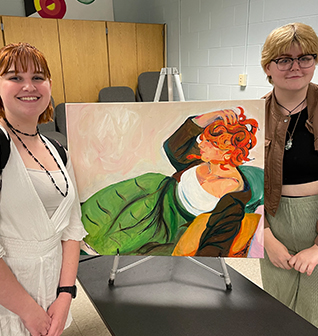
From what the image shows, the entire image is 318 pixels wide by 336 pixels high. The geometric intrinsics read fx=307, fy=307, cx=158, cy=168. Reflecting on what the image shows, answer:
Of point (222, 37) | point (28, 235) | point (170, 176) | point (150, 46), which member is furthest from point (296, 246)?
point (150, 46)

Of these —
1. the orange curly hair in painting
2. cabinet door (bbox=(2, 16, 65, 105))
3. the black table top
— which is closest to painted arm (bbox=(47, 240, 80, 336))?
the black table top

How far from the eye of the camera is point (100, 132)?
113 centimetres

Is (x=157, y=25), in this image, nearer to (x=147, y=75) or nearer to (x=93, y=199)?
(x=147, y=75)

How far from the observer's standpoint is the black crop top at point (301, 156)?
3.71 feet

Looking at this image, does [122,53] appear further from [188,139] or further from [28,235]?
[28,235]

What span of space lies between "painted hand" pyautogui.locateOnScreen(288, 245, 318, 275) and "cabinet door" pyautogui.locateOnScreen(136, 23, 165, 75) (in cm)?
348

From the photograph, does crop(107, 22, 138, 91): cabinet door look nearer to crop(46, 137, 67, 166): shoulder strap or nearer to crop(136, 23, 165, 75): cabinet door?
crop(136, 23, 165, 75): cabinet door

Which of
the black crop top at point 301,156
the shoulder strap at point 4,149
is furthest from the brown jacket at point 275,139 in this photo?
the shoulder strap at point 4,149

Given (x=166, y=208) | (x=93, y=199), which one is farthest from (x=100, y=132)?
(x=166, y=208)

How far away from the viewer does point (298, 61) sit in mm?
1067

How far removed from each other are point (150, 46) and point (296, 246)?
358 cm

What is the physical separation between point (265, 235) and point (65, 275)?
783mm

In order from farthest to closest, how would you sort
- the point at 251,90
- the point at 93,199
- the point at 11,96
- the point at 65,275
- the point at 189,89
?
the point at 189,89
the point at 251,90
the point at 93,199
the point at 65,275
the point at 11,96

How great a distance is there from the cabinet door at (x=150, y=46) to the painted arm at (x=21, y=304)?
143 inches
